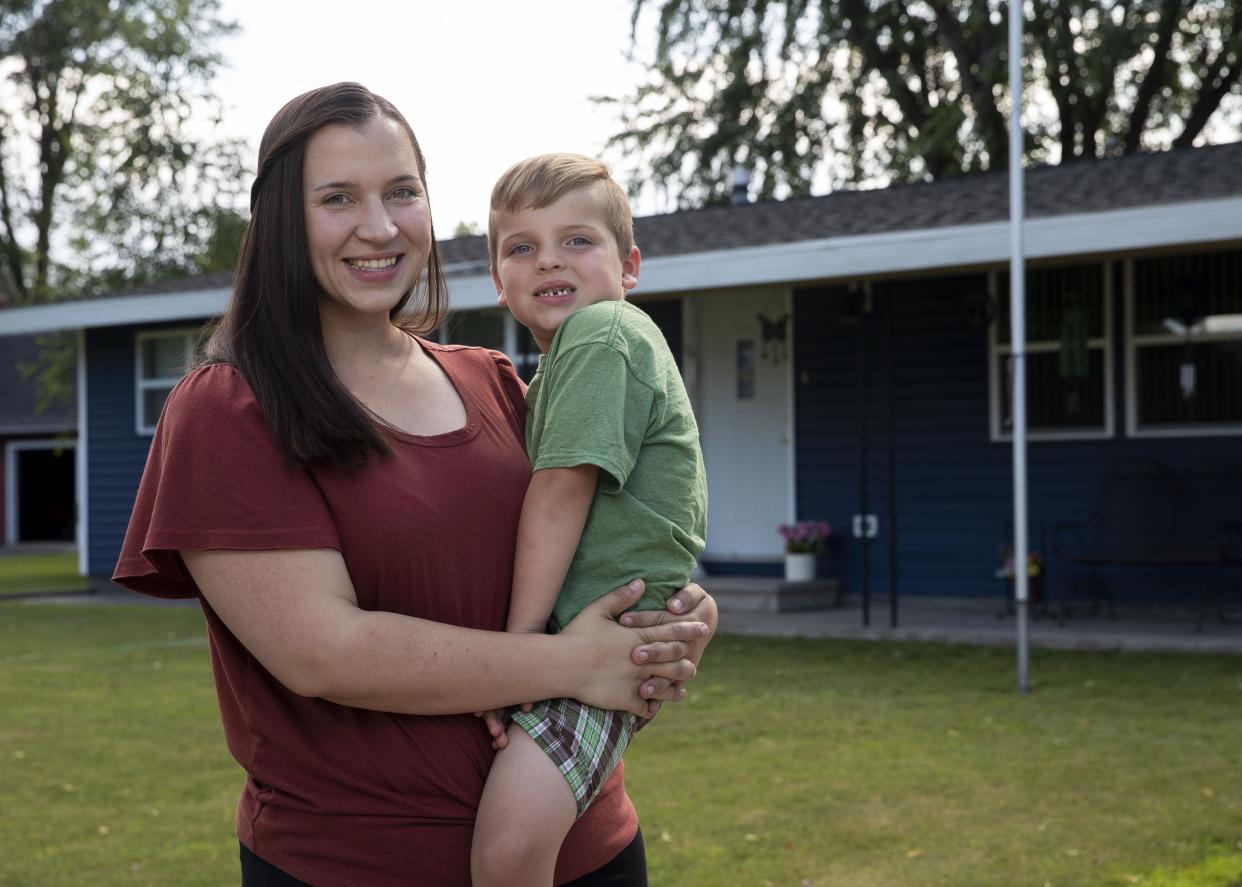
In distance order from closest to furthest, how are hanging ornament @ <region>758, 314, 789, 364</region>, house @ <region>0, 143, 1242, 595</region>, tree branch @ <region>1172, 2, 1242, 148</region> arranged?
house @ <region>0, 143, 1242, 595</region>, hanging ornament @ <region>758, 314, 789, 364</region>, tree branch @ <region>1172, 2, 1242, 148</region>

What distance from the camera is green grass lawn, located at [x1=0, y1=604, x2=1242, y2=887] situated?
16.0ft

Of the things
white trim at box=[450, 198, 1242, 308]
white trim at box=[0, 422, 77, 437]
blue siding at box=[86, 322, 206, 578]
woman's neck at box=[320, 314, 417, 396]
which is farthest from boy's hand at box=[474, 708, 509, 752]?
white trim at box=[0, 422, 77, 437]

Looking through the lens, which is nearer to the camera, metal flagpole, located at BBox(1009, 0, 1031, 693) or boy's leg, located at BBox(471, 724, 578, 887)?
boy's leg, located at BBox(471, 724, 578, 887)

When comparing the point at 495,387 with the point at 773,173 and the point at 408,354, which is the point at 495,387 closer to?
the point at 408,354

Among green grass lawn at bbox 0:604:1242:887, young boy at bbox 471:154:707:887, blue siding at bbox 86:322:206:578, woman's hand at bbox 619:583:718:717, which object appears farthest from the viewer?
blue siding at bbox 86:322:206:578

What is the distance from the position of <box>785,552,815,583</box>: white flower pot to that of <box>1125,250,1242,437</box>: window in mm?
2755

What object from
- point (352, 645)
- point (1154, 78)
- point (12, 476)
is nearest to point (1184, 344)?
point (1154, 78)

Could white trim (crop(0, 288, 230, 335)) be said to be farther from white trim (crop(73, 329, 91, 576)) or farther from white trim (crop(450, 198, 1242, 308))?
white trim (crop(450, 198, 1242, 308))

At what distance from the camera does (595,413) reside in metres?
1.93

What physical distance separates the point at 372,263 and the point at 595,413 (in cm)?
34

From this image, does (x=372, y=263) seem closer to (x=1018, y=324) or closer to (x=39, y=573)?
(x=1018, y=324)

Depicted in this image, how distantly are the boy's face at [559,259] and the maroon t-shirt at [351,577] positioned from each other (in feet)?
1.35

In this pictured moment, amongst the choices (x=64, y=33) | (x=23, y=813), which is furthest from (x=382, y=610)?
(x=64, y=33)

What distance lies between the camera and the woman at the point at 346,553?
5.55 ft
